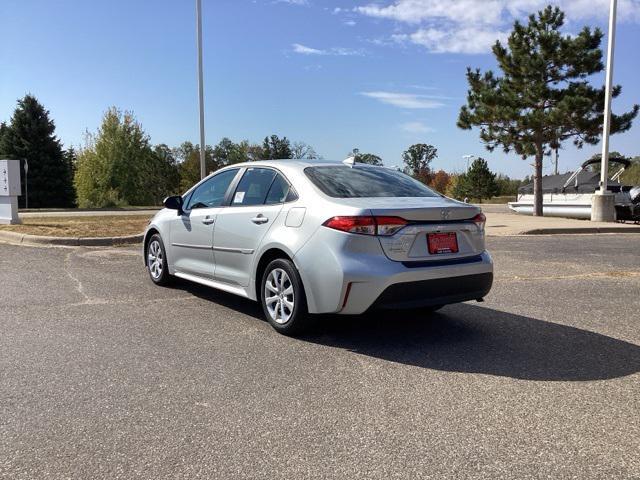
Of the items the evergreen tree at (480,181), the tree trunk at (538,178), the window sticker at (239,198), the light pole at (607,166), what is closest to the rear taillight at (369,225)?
the window sticker at (239,198)

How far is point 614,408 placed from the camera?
3.28m

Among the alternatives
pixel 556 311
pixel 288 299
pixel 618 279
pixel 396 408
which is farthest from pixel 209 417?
pixel 618 279

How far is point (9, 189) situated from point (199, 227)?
10.1 meters

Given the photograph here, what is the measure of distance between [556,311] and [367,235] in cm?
274

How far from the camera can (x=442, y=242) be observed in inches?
178

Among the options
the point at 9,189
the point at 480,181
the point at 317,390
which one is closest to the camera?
the point at 317,390

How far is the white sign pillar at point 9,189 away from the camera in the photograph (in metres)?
13.6

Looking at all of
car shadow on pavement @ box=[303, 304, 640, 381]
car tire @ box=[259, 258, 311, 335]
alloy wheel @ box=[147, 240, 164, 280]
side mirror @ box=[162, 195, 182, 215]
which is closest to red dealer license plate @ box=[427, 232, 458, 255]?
car shadow on pavement @ box=[303, 304, 640, 381]

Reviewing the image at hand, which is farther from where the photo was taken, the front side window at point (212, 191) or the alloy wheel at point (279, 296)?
the front side window at point (212, 191)

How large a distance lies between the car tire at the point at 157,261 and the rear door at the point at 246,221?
1.43 metres

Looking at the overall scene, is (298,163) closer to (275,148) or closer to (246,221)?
(246,221)

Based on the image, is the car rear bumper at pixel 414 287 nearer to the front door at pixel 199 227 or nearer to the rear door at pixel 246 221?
the rear door at pixel 246 221

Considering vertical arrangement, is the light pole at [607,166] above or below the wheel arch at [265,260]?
above

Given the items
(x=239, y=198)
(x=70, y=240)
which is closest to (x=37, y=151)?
(x=70, y=240)
